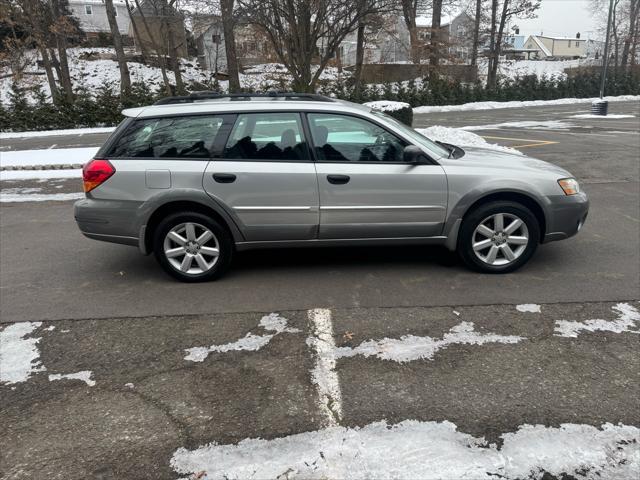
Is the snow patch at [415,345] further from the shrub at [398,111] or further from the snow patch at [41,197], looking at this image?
the shrub at [398,111]

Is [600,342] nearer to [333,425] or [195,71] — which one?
[333,425]

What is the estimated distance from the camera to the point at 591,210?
6.87 m

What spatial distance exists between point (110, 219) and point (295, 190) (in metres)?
1.67

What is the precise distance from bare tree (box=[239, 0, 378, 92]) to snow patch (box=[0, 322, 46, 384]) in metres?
17.4

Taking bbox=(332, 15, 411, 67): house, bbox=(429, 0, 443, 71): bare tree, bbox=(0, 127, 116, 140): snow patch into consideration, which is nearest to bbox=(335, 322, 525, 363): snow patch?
bbox=(332, 15, 411, 67): house

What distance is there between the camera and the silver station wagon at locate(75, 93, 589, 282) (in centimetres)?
447

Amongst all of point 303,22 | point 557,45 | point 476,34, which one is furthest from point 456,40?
point 557,45

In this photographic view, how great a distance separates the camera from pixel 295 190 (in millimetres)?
4477

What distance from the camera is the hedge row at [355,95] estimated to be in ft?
72.8

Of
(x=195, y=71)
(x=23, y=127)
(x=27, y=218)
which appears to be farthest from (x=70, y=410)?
(x=195, y=71)

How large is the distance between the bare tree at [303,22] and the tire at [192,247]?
16.4 meters

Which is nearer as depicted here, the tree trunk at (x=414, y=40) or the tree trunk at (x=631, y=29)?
the tree trunk at (x=414, y=40)

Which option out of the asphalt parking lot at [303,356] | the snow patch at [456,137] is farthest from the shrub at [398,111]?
the asphalt parking lot at [303,356]

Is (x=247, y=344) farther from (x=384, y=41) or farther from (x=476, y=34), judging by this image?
(x=476, y=34)
